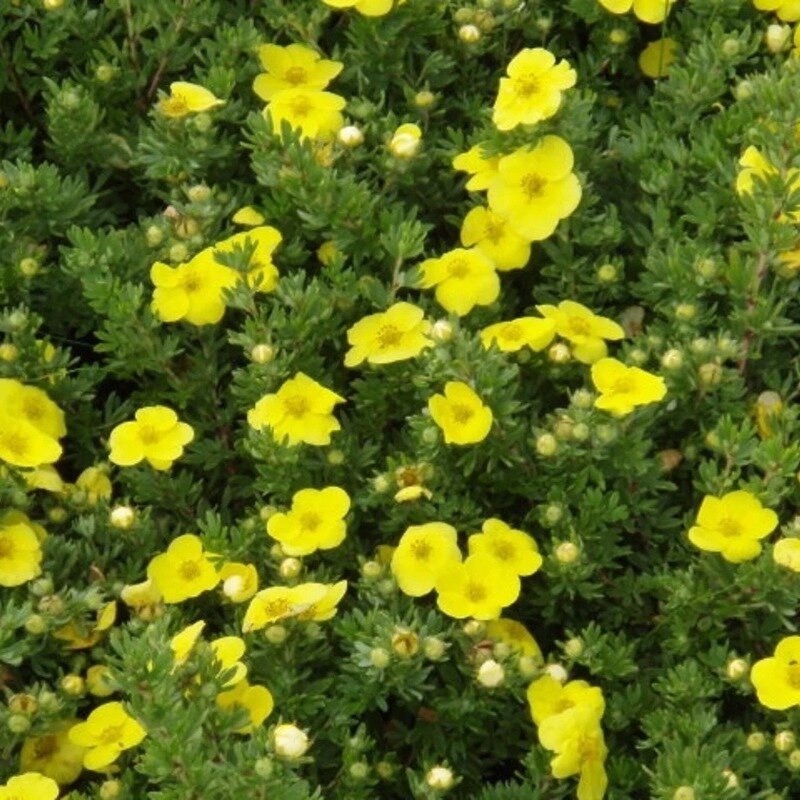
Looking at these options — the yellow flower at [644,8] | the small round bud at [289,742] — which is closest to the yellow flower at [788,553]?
the small round bud at [289,742]

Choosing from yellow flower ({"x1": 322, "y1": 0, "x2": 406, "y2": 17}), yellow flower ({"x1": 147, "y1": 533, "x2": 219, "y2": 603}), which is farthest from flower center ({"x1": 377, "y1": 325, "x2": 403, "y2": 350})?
yellow flower ({"x1": 322, "y1": 0, "x2": 406, "y2": 17})

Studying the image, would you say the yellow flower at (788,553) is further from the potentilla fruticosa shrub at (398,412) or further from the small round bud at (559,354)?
the small round bud at (559,354)

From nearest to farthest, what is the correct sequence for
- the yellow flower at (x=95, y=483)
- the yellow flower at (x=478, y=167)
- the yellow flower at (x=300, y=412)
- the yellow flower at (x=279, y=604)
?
the yellow flower at (x=279, y=604) < the yellow flower at (x=300, y=412) < the yellow flower at (x=95, y=483) < the yellow flower at (x=478, y=167)

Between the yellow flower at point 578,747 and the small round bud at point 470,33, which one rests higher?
the small round bud at point 470,33

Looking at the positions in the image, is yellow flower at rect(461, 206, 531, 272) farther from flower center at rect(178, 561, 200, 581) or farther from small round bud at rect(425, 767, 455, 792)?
small round bud at rect(425, 767, 455, 792)

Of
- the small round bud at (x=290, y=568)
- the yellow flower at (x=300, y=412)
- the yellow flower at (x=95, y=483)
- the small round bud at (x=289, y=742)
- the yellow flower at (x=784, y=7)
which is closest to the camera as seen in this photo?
the small round bud at (x=289, y=742)

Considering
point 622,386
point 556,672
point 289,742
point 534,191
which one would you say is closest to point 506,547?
point 556,672
